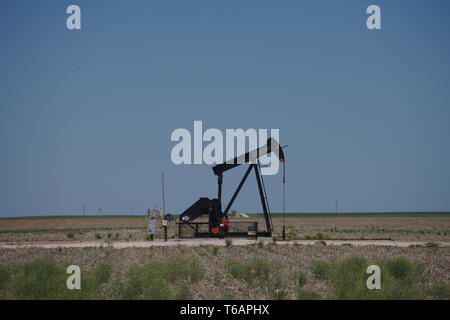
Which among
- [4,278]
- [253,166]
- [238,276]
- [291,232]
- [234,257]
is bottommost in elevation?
[291,232]

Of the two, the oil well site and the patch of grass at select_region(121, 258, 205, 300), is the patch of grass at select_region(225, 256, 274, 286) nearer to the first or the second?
the oil well site

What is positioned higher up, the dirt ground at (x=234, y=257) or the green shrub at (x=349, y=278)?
the green shrub at (x=349, y=278)

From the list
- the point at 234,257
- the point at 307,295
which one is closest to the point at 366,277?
the point at 307,295

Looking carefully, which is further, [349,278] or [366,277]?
[366,277]

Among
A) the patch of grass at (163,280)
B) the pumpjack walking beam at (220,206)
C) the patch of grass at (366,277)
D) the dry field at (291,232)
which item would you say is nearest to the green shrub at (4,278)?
the patch of grass at (163,280)

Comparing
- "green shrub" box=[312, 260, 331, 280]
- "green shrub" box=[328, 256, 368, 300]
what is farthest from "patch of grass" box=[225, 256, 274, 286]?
"green shrub" box=[328, 256, 368, 300]

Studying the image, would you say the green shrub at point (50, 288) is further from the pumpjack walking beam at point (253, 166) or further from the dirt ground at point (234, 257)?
the pumpjack walking beam at point (253, 166)

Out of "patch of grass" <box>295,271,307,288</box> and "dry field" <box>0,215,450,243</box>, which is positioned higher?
"patch of grass" <box>295,271,307,288</box>

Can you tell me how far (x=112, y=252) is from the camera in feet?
62.8

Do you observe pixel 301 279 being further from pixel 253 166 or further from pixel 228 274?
pixel 253 166

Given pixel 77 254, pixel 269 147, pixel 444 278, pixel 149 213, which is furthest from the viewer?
pixel 149 213
